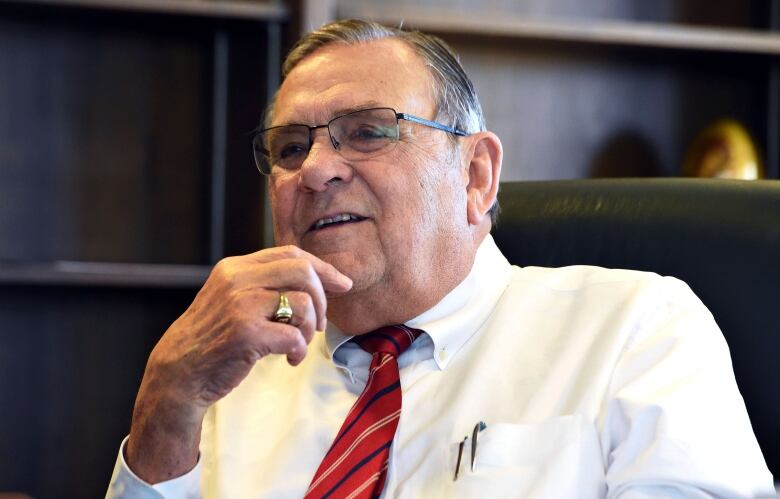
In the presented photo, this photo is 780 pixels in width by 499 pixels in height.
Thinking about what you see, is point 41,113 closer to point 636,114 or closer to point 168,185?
point 168,185

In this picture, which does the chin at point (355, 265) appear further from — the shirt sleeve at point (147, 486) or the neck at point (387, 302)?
the shirt sleeve at point (147, 486)

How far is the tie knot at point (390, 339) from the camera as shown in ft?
5.09

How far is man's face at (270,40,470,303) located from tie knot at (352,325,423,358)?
2.1 inches

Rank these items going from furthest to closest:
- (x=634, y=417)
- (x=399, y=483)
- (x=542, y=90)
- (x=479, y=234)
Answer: (x=542, y=90)
(x=479, y=234)
(x=399, y=483)
(x=634, y=417)

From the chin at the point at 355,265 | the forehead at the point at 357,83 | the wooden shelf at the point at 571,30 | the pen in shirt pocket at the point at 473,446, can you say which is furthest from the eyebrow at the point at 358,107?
the wooden shelf at the point at 571,30

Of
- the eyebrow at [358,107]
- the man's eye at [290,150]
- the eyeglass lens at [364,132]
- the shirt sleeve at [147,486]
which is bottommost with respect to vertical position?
the shirt sleeve at [147,486]

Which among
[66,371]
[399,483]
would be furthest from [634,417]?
[66,371]

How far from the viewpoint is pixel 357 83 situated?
1597 millimetres

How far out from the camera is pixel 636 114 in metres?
2.78

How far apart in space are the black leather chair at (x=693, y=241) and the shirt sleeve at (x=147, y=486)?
62 centimetres

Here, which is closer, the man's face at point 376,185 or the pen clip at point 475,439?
the pen clip at point 475,439

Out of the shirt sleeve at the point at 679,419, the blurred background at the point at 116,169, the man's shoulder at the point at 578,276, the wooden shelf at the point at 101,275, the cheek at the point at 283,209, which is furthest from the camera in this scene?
the blurred background at the point at 116,169

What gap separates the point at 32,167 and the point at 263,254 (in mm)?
1392

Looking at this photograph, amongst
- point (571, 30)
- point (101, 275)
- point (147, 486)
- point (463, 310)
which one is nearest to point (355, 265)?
point (463, 310)
